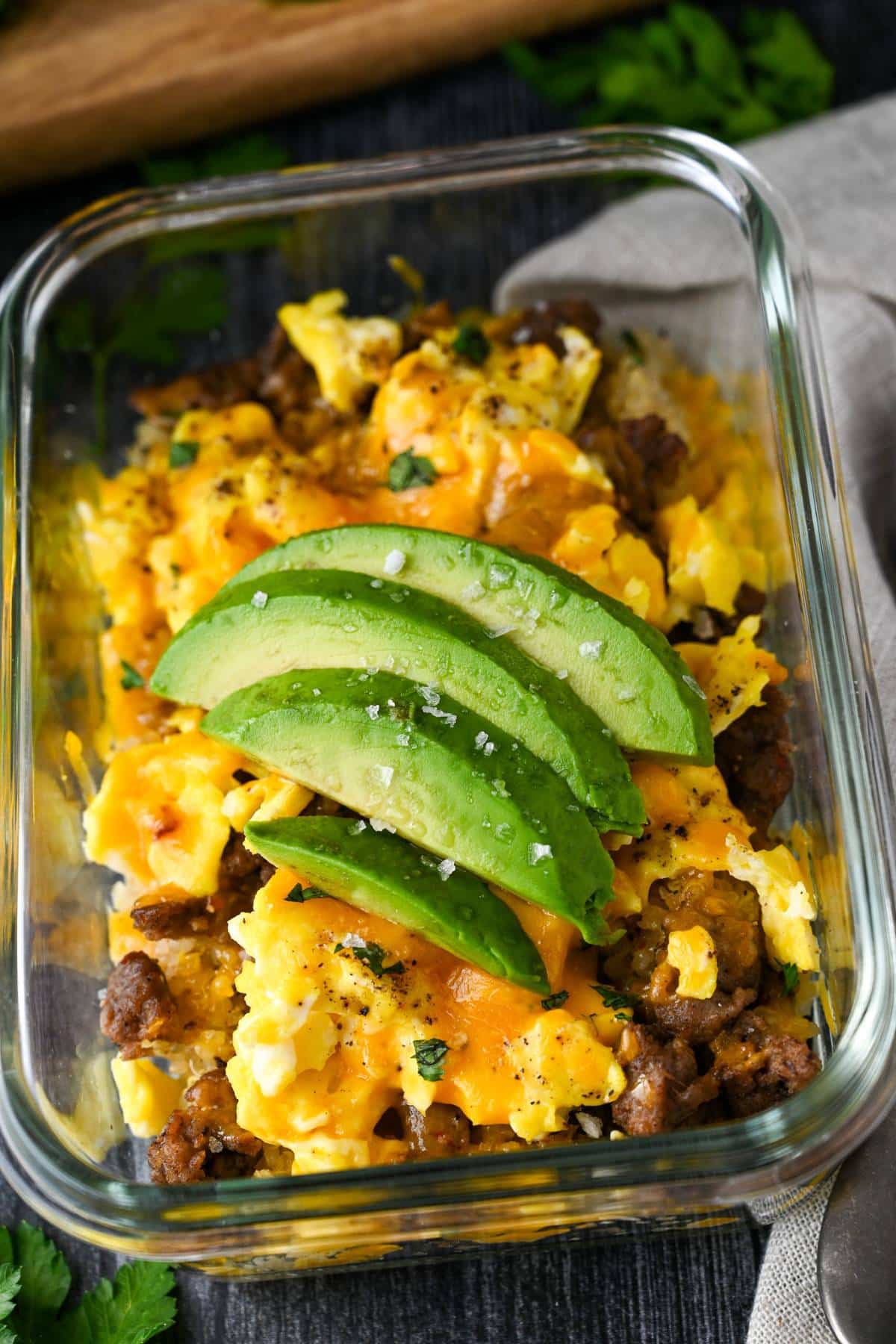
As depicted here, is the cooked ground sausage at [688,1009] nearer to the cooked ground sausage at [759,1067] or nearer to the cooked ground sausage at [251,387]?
the cooked ground sausage at [759,1067]

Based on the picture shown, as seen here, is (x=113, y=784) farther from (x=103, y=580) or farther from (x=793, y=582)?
(x=793, y=582)

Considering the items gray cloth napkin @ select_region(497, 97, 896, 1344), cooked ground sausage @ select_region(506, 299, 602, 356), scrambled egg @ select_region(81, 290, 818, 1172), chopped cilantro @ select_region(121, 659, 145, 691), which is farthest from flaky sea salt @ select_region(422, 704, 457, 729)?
cooked ground sausage @ select_region(506, 299, 602, 356)

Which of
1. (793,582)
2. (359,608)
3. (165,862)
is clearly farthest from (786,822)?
(165,862)

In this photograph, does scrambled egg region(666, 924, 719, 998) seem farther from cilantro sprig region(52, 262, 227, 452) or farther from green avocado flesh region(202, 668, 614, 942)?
cilantro sprig region(52, 262, 227, 452)

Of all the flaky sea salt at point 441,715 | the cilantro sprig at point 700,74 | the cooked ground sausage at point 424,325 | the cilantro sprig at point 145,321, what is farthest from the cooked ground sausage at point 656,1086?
the cilantro sprig at point 700,74

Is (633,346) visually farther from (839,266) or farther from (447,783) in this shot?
(447,783)

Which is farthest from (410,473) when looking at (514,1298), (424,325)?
(514,1298)

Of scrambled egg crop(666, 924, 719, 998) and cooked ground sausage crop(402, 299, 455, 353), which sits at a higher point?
cooked ground sausage crop(402, 299, 455, 353)
